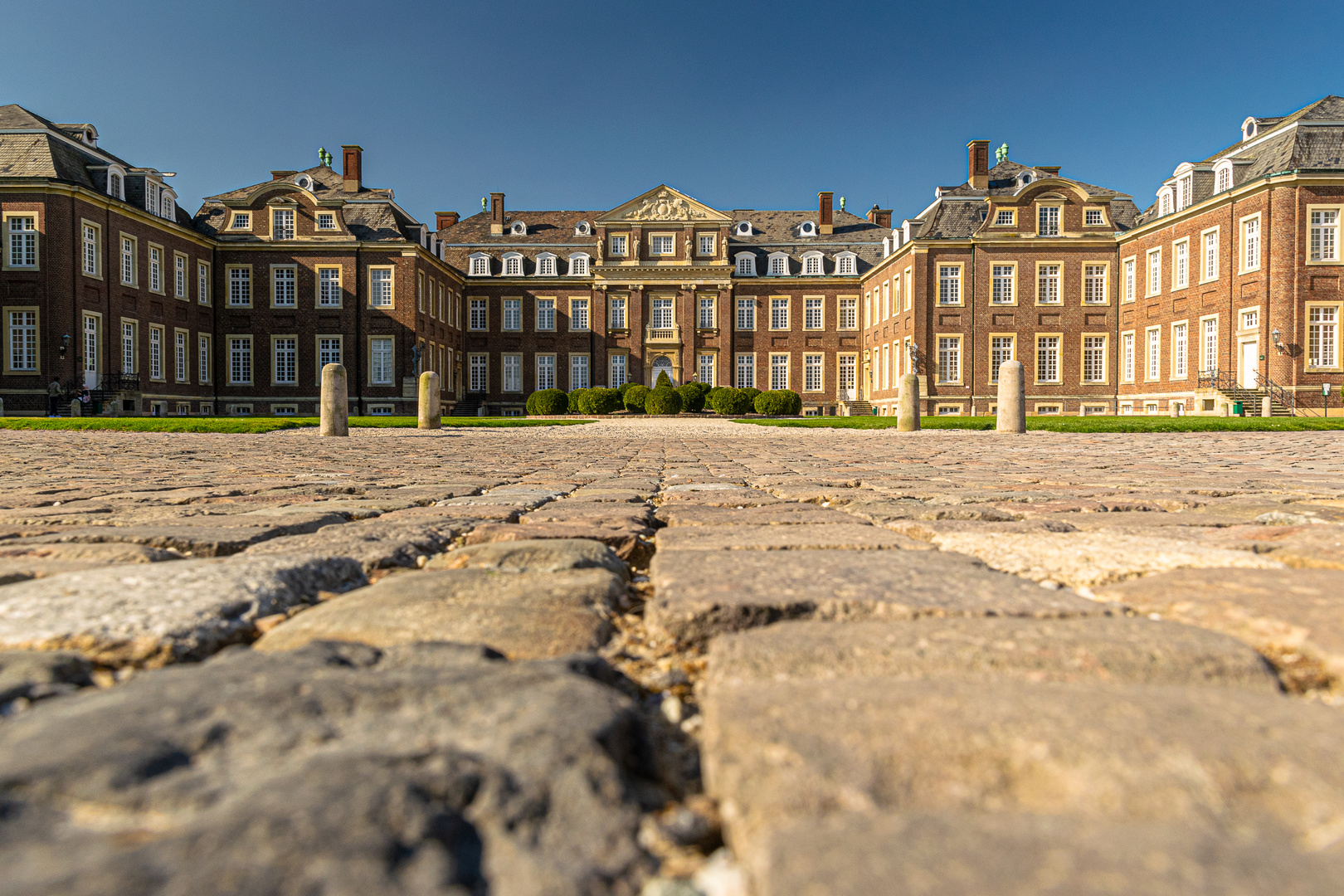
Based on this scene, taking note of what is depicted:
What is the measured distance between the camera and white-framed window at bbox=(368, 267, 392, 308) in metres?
35.4

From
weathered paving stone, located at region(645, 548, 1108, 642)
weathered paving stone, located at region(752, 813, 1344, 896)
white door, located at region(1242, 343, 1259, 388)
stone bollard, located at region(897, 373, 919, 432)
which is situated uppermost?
white door, located at region(1242, 343, 1259, 388)

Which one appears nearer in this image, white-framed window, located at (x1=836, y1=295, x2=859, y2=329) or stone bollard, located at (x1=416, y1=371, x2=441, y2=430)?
stone bollard, located at (x1=416, y1=371, x2=441, y2=430)

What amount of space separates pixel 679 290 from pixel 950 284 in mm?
14680

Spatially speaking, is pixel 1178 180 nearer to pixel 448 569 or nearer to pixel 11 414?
pixel 448 569

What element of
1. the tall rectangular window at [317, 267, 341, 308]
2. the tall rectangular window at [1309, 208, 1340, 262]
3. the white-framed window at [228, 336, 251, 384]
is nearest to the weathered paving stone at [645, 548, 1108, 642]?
the tall rectangular window at [1309, 208, 1340, 262]

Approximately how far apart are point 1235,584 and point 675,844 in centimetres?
152

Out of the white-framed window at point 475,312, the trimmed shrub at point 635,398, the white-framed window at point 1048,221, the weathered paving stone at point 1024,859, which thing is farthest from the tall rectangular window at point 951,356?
the weathered paving stone at point 1024,859

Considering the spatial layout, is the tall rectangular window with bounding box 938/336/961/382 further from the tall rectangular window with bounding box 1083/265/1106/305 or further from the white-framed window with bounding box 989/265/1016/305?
the tall rectangular window with bounding box 1083/265/1106/305

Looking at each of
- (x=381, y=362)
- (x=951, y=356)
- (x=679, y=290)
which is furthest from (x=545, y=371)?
(x=951, y=356)

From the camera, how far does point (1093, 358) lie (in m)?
34.2

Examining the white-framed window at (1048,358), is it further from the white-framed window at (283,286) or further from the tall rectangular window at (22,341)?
the tall rectangular window at (22,341)

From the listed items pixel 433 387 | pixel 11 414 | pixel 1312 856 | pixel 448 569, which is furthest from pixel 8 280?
pixel 1312 856

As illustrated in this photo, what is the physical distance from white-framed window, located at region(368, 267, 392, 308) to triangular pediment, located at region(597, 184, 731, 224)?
484 inches

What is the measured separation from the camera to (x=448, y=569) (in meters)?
2.00
